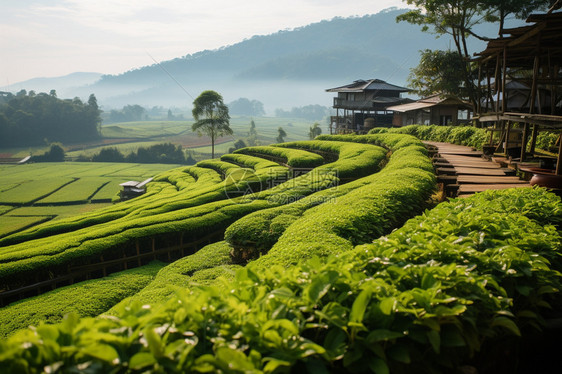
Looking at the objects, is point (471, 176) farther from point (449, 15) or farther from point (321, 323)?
point (449, 15)

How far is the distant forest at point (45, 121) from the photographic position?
106 meters

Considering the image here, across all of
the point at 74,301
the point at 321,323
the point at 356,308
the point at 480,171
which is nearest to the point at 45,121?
the point at 74,301

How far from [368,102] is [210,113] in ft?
74.8

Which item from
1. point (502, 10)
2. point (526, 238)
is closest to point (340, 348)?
point (526, 238)

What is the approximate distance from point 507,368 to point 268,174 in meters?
18.2

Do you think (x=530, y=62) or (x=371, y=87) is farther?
(x=371, y=87)

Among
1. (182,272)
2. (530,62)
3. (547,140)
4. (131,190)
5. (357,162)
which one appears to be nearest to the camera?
(182,272)

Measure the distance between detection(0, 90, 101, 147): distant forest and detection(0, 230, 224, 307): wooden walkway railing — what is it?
384 ft

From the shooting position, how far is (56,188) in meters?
57.6

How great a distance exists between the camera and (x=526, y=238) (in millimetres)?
3449

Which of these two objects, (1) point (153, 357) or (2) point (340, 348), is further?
(2) point (340, 348)

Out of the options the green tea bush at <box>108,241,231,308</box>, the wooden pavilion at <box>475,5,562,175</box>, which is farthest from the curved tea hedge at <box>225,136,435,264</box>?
the wooden pavilion at <box>475,5,562,175</box>

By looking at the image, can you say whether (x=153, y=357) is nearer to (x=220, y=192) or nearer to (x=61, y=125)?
(x=220, y=192)

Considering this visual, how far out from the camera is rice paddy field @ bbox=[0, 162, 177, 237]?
4384 centimetres
